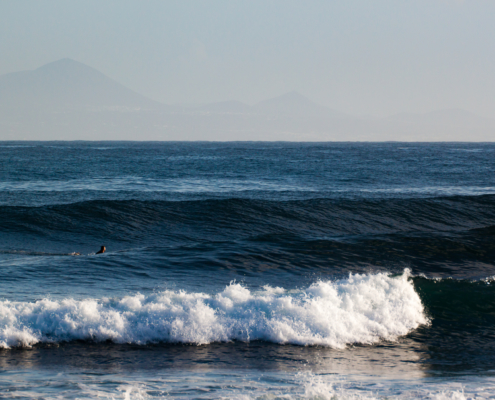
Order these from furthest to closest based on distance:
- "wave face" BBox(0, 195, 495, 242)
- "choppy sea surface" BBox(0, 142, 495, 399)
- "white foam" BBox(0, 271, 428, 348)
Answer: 1. "wave face" BBox(0, 195, 495, 242)
2. "white foam" BBox(0, 271, 428, 348)
3. "choppy sea surface" BBox(0, 142, 495, 399)

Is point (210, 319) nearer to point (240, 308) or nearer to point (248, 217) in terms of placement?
point (240, 308)

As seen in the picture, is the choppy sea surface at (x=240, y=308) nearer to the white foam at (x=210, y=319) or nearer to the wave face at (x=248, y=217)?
the white foam at (x=210, y=319)

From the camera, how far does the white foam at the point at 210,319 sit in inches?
333

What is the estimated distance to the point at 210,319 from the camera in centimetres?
895

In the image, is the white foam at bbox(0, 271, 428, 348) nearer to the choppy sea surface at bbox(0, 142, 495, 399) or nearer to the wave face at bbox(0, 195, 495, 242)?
the choppy sea surface at bbox(0, 142, 495, 399)

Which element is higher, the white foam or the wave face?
the wave face

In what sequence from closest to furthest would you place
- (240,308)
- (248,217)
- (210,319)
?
(210,319) → (240,308) → (248,217)

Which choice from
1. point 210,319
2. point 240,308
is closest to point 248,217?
point 240,308

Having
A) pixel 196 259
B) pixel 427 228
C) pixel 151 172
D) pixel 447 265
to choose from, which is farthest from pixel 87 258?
pixel 151 172

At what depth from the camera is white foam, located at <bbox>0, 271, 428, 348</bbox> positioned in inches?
333

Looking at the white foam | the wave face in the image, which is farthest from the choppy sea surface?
the wave face

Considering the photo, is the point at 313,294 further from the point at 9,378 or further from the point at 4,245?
the point at 4,245

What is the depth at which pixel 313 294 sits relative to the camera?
10.2 meters

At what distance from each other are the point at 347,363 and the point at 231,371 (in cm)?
202
